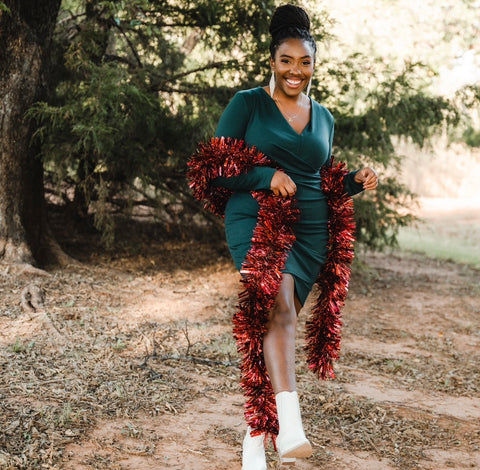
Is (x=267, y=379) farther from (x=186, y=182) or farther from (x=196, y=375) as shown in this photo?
(x=186, y=182)

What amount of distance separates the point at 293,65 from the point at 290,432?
5.33 feet

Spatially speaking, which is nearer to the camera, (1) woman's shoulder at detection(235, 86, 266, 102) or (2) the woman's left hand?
(1) woman's shoulder at detection(235, 86, 266, 102)

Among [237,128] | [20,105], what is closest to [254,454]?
[237,128]

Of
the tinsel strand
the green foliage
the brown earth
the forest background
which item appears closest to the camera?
the tinsel strand

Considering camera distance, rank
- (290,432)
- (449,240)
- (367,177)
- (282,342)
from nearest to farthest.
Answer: (290,432) → (282,342) → (367,177) → (449,240)

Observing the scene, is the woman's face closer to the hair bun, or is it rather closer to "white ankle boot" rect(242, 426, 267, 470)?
the hair bun

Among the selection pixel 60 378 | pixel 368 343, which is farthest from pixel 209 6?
pixel 60 378

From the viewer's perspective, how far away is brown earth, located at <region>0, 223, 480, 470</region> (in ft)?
10.2

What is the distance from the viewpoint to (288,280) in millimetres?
2639

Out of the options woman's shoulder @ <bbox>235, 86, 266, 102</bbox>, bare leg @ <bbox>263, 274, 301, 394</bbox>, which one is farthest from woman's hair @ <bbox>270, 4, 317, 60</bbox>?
bare leg @ <bbox>263, 274, 301, 394</bbox>

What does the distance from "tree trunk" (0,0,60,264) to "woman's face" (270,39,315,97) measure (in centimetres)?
435

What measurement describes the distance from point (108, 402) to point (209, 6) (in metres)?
4.73

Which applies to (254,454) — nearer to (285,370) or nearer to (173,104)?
(285,370)

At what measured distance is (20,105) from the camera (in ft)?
20.7
